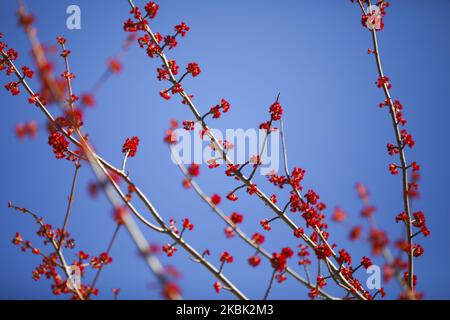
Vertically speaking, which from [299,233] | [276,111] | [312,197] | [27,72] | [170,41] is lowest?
[299,233]

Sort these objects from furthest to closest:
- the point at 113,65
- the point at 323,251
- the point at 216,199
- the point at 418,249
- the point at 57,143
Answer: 1. the point at 418,249
2. the point at 323,251
3. the point at 57,143
4. the point at 216,199
5. the point at 113,65

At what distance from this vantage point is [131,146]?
16.0ft

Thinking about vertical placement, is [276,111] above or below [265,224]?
above

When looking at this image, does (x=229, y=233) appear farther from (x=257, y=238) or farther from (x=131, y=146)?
(x=131, y=146)

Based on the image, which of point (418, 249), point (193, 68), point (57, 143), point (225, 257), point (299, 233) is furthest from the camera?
point (193, 68)

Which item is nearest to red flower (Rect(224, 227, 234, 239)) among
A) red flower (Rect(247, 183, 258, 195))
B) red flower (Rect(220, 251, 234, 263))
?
red flower (Rect(220, 251, 234, 263))

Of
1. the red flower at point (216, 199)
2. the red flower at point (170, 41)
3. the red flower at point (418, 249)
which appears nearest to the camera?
the red flower at point (216, 199)

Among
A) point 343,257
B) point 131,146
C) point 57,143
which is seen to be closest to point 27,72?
point 57,143

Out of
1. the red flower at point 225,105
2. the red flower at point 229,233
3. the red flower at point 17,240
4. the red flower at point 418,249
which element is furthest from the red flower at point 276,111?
the red flower at point 17,240

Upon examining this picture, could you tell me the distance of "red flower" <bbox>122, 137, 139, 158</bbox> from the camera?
15.9 feet

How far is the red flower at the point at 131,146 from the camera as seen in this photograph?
483 centimetres

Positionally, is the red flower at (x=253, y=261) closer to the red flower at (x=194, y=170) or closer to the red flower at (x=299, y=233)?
the red flower at (x=194, y=170)
